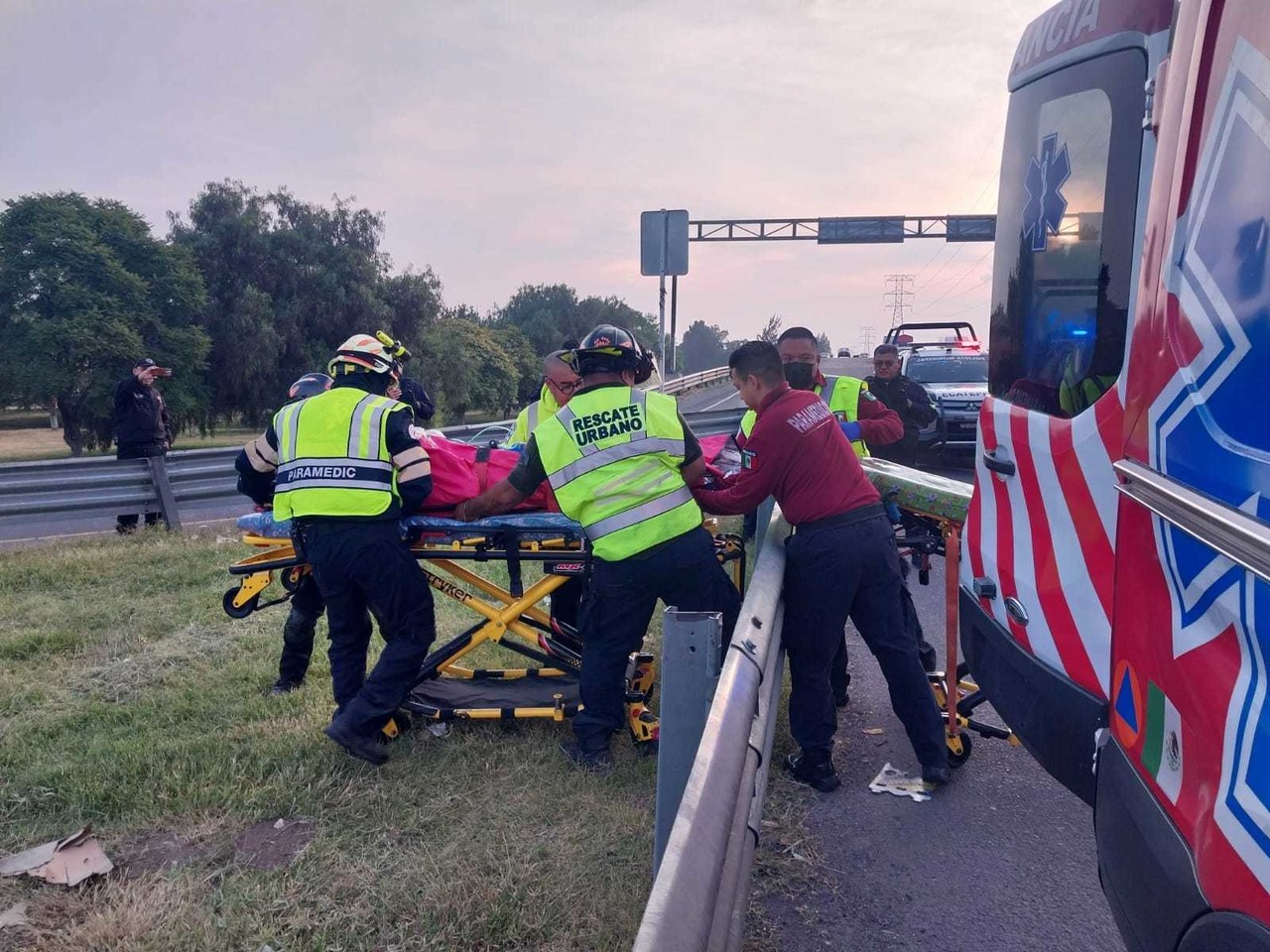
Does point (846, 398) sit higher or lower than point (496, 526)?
higher

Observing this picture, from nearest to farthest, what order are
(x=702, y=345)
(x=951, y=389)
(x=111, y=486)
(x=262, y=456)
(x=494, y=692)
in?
(x=262, y=456) < (x=494, y=692) < (x=111, y=486) < (x=951, y=389) < (x=702, y=345)

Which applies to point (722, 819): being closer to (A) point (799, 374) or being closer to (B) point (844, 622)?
(B) point (844, 622)

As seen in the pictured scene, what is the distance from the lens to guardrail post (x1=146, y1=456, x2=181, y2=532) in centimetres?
922

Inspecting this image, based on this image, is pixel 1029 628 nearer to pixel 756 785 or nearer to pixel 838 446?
pixel 756 785

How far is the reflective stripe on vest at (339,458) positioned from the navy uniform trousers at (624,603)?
1037 mm

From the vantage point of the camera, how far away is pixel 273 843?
3.53 m

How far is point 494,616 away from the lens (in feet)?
14.5

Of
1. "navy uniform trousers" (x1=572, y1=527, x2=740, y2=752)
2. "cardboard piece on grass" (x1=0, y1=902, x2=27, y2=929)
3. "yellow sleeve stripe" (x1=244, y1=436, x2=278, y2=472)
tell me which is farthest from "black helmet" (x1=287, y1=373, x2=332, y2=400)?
"cardboard piece on grass" (x1=0, y1=902, x2=27, y2=929)

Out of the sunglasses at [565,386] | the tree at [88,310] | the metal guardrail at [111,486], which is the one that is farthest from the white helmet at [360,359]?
the tree at [88,310]

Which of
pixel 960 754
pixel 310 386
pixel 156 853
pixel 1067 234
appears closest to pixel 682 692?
pixel 1067 234

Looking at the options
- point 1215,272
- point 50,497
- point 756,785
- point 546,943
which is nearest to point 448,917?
point 546,943

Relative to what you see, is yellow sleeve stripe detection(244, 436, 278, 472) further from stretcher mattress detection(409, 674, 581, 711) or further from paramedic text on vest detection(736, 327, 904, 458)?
paramedic text on vest detection(736, 327, 904, 458)

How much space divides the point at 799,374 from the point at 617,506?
196 centimetres

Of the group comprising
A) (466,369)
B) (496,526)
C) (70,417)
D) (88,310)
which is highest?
(88,310)
